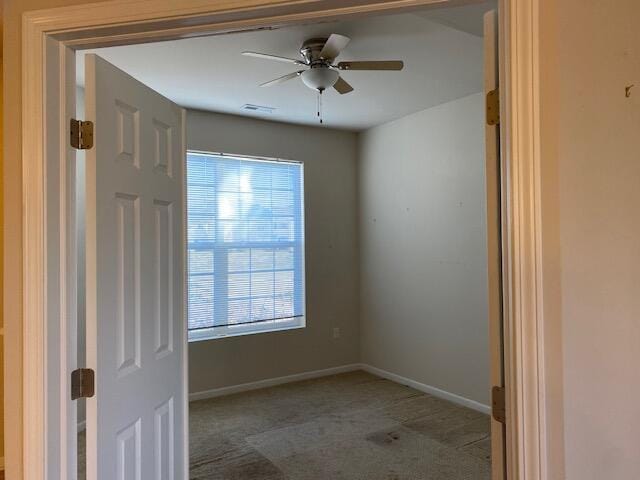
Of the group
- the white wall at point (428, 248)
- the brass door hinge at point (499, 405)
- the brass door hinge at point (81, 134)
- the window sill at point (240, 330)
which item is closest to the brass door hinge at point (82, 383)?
the brass door hinge at point (81, 134)

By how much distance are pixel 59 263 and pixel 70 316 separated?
150mm

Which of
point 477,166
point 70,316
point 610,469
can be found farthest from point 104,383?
point 477,166

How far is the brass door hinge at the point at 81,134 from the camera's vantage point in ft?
4.08

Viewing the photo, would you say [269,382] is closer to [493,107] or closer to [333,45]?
[333,45]

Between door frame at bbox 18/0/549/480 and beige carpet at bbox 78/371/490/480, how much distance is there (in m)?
1.93

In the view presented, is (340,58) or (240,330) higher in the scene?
(340,58)

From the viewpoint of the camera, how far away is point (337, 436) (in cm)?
331

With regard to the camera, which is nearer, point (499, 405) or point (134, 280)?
point (499, 405)

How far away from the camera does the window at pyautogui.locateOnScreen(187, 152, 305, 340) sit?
13.5ft

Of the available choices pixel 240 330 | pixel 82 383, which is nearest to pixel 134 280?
pixel 82 383

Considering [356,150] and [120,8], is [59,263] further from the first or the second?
[356,150]

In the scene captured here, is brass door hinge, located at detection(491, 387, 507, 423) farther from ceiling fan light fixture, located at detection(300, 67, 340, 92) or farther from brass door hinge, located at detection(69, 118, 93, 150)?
ceiling fan light fixture, located at detection(300, 67, 340, 92)

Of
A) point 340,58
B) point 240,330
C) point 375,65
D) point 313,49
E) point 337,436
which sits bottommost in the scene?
point 337,436

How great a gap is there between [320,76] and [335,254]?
2547 millimetres
